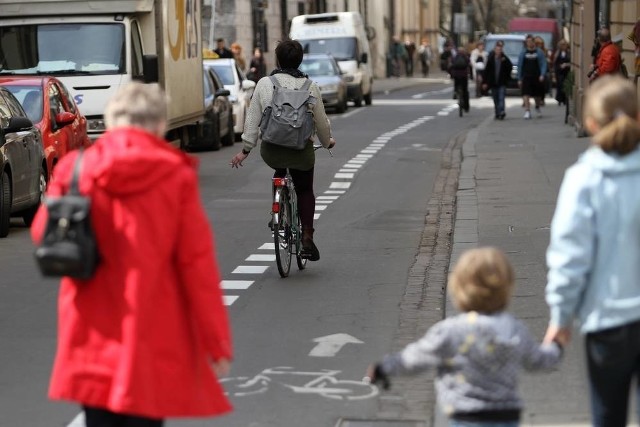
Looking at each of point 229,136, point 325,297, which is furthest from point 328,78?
point 325,297

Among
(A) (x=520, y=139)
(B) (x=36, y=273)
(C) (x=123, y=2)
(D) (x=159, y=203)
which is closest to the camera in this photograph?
(D) (x=159, y=203)

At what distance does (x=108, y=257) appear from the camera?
16.2ft

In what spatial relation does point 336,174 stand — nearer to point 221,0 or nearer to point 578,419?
point 578,419

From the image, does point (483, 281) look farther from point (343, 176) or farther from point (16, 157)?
point (343, 176)

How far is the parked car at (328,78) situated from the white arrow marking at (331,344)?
3036 centimetres

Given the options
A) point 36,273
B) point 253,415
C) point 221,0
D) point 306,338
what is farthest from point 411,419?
point 221,0

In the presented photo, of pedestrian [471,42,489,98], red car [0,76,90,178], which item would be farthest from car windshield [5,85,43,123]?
pedestrian [471,42,489,98]

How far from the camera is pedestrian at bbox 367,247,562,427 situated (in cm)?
477

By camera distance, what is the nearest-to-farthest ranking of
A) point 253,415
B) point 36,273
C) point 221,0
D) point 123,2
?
point 253,415
point 36,273
point 123,2
point 221,0

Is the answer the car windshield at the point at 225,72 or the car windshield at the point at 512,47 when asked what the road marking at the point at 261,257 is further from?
the car windshield at the point at 512,47

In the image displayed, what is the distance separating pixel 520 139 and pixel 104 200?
23609 mm

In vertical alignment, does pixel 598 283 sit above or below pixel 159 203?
below

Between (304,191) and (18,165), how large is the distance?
461cm

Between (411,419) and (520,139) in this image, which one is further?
(520,139)
